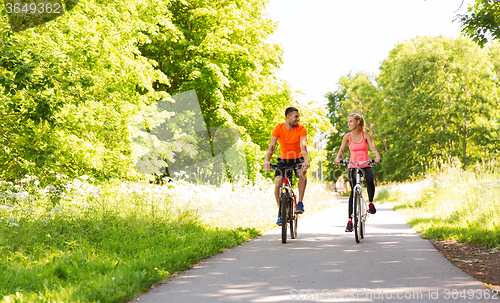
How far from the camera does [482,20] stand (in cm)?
996

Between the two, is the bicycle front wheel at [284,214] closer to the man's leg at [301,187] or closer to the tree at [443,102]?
the man's leg at [301,187]

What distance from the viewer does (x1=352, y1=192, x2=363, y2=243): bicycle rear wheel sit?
296 inches

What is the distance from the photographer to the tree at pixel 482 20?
973cm

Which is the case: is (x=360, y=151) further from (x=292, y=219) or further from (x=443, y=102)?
(x=443, y=102)

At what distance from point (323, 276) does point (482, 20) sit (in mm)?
7955

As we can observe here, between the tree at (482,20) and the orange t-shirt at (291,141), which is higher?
the tree at (482,20)

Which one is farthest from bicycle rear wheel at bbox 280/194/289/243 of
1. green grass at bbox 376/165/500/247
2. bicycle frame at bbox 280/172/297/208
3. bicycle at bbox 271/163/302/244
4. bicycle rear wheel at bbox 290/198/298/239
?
green grass at bbox 376/165/500/247

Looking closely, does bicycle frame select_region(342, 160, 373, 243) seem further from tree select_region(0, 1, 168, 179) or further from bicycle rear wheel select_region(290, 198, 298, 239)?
tree select_region(0, 1, 168, 179)

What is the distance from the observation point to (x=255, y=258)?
6.18 m

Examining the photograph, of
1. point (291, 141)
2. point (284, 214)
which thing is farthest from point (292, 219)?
point (291, 141)

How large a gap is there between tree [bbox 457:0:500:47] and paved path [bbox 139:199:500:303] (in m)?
5.43

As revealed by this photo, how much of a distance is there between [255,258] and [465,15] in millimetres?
7975

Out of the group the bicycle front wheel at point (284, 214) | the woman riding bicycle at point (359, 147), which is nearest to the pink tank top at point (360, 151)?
the woman riding bicycle at point (359, 147)

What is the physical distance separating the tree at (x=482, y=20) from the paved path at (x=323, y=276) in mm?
5429
